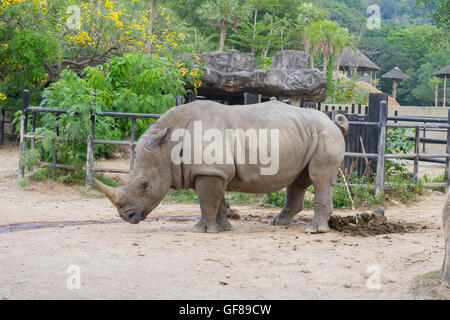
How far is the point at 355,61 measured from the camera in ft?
133

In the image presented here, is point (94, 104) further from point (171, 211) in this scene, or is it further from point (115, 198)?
point (115, 198)

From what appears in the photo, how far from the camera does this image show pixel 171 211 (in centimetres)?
914

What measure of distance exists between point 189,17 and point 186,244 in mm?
34600

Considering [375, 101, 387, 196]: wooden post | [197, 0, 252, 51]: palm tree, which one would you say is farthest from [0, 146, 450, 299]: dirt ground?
[197, 0, 252, 51]: palm tree

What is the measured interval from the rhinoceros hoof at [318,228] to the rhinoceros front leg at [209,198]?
3.45 feet

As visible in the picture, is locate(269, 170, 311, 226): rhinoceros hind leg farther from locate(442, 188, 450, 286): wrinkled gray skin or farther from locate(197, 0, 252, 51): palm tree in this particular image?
locate(197, 0, 252, 51): palm tree

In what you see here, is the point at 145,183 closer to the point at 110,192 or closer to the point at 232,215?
the point at 110,192

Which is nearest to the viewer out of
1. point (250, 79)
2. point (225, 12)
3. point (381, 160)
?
point (381, 160)

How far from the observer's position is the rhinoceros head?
282 inches

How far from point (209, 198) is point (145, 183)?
0.74 metres

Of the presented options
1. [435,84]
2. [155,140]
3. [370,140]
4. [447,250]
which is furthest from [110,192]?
[435,84]

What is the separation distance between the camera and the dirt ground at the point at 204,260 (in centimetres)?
469

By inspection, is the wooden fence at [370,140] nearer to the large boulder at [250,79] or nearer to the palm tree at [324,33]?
the large boulder at [250,79]

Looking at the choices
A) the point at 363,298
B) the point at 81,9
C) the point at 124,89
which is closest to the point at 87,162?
the point at 124,89
